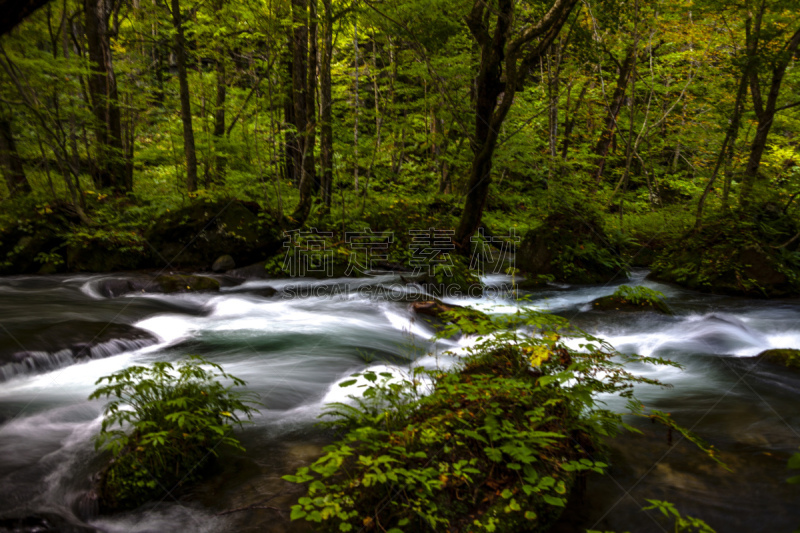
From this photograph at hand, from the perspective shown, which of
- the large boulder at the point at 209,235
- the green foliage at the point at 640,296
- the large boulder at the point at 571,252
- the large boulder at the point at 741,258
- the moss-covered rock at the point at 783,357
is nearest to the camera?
the moss-covered rock at the point at 783,357

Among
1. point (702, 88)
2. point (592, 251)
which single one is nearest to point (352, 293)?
point (592, 251)

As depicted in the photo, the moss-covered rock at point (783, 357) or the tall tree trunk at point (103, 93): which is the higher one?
the tall tree trunk at point (103, 93)

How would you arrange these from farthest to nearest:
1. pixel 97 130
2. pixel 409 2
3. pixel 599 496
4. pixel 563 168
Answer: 1. pixel 563 168
2. pixel 97 130
3. pixel 409 2
4. pixel 599 496

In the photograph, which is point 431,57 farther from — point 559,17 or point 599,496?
point 599,496

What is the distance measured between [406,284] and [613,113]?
11954 millimetres

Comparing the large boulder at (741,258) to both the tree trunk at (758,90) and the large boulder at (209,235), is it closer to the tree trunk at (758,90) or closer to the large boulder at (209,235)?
the tree trunk at (758,90)

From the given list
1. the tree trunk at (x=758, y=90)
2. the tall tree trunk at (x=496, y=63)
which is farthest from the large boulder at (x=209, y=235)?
the tree trunk at (x=758, y=90)

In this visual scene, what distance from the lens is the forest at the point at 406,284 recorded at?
117 inches

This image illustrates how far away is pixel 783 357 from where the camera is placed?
5.97m

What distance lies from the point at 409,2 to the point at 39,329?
912cm

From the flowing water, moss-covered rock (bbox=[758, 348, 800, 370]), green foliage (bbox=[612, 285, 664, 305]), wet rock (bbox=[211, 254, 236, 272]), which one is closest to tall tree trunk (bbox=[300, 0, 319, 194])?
wet rock (bbox=[211, 254, 236, 272])

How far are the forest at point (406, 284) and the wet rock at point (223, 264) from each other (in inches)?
2.0

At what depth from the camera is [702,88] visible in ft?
54.2

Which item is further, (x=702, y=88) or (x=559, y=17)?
(x=702, y=88)
